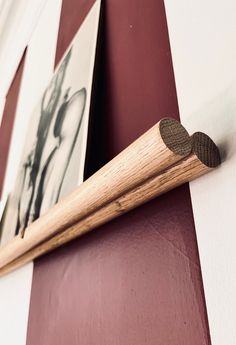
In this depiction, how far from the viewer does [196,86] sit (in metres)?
0.45

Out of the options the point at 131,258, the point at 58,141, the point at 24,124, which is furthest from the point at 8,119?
the point at 131,258

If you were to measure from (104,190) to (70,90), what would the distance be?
45 centimetres

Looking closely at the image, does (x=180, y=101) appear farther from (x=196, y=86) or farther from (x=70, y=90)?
(x=70, y=90)

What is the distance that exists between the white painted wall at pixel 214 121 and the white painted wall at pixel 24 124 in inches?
20.8

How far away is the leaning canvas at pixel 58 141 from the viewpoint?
2.18 ft

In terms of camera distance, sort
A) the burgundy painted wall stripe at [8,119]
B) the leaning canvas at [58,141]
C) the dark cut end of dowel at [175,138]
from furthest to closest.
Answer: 1. the burgundy painted wall stripe at [8,119]
2. the leaning canvas at [58,141]
3. the dark cut end of dowel at [175,138]

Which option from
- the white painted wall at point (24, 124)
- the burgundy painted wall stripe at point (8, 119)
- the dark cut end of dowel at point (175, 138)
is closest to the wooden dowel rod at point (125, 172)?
the dark cut end of dowel at point (175, 138)

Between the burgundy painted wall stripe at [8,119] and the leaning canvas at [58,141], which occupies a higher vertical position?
the burgundy painted wall stripe at [8,119]

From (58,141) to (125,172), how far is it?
0.43m

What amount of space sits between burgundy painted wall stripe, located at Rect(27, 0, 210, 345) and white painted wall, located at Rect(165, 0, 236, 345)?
0.06 ft

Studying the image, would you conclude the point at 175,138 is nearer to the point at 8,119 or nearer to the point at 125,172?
the point at 125,172

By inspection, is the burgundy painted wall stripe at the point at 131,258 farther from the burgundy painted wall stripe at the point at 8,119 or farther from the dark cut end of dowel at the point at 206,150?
the burgundy painted wall stripe at the point at 8,119

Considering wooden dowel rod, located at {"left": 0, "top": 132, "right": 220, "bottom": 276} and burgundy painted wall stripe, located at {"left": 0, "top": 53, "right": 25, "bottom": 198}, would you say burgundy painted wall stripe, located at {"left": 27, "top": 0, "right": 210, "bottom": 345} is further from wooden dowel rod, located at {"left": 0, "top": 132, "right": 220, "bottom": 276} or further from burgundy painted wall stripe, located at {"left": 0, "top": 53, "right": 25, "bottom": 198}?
burgundy painted wall stripe, located at {"left": 0, "top": 53, "right": 25, "bottom": 198}

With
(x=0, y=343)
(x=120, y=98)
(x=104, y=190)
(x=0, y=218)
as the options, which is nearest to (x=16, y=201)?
(x=0, y=218)
